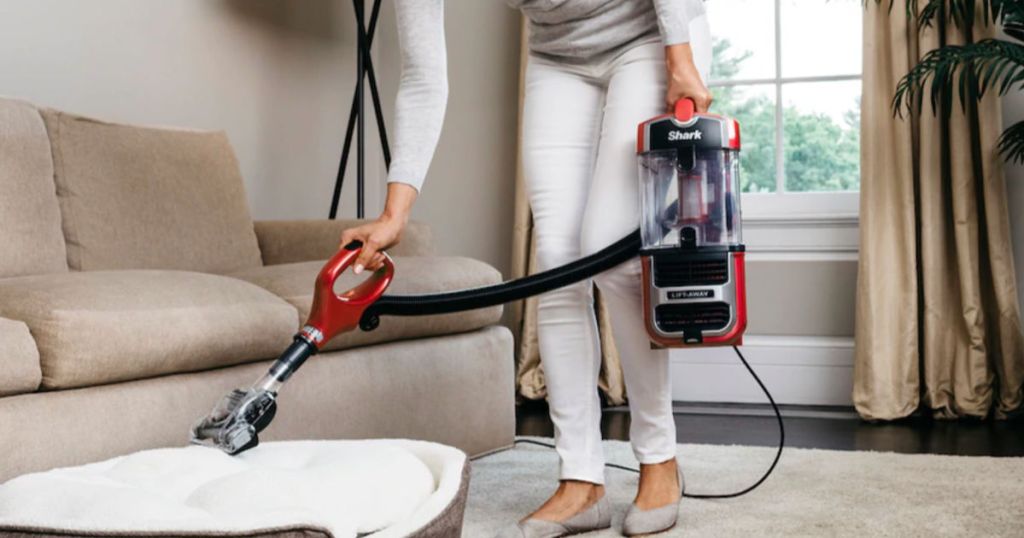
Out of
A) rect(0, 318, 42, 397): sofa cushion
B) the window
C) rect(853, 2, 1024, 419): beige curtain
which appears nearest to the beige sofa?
rect(0, 318, 42, 397): sofa cushion

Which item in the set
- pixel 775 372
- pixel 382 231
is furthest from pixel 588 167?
pixel 775 372

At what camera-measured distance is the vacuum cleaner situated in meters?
1.58

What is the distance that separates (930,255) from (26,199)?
2365mm

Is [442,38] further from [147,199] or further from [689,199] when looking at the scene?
[147,199]

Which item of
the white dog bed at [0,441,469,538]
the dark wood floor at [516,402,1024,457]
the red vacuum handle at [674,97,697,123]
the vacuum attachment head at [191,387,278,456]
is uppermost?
the red vacuum handle at [674,97,697,123]

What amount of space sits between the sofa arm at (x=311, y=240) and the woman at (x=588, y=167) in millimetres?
779

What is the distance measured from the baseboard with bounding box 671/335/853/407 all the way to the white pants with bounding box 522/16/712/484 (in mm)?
1747

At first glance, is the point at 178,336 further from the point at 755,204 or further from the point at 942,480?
the point at 755,204

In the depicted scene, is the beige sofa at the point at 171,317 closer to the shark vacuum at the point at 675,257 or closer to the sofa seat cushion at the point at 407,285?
the sofa seat cushion at the point at 407,285

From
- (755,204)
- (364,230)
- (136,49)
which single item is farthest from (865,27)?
(364,230)

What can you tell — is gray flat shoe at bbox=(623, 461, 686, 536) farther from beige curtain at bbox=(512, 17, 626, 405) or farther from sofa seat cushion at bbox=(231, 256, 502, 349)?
beige curtain at bbox=(512, 17, 626, 405)

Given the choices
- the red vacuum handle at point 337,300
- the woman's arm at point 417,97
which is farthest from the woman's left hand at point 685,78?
the red vacuum handle at point 337,300

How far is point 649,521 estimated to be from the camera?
178 cm

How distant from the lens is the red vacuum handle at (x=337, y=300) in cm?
147
